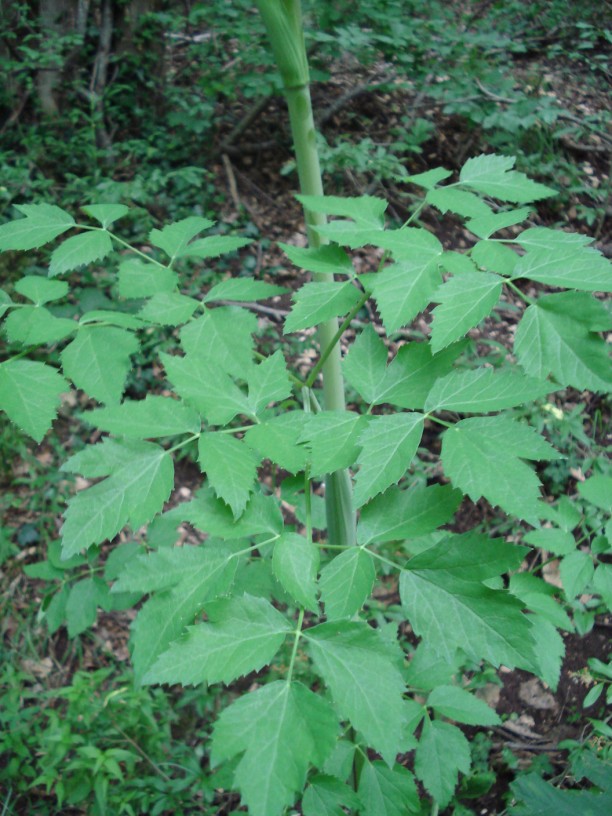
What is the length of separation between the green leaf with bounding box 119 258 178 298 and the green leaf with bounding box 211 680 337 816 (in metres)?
0.74

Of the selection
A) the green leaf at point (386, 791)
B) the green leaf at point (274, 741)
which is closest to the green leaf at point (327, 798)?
the green leaf at point (386, 791)

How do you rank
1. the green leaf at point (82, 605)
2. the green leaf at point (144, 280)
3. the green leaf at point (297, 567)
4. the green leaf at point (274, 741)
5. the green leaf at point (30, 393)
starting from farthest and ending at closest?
1. the green leaf at point (82, 605)
2. the green leaf at point (144, 280)
3. the green leaf at point (30, 393)
4. the green leaf at point (297, 567)
5. the green leaf at point (274, 741)

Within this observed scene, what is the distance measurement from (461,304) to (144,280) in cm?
63

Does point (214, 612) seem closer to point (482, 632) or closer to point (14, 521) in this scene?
point (482, 632)

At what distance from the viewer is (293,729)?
772 millimetres

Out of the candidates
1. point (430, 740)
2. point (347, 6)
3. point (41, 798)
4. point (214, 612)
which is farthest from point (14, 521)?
point (347, 6)

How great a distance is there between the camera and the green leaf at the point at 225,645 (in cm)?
81

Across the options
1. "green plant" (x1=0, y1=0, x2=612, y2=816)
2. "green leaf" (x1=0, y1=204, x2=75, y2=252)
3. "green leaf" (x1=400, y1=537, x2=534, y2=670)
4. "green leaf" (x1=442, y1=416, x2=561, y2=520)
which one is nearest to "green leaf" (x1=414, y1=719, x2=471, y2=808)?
"green plant" (x1=0, y1=0, x2=612, y2=816)

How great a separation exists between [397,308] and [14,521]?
2685 mm

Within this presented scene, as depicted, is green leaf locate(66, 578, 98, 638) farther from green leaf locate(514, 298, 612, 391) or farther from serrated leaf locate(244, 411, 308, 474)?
green leaf locate(514, 298, 612, 391)

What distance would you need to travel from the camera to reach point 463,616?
836 mm

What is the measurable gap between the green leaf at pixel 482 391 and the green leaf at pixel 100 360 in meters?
0.55

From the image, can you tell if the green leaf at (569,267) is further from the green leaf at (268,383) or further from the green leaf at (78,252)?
the green leaf at (78,252)

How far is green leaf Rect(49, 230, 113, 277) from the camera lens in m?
1.24
